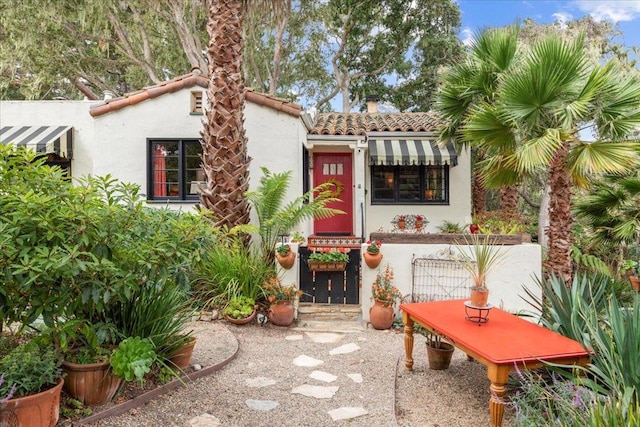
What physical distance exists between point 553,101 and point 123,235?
812cm

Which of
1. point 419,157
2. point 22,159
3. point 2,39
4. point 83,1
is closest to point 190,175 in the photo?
point 419,157

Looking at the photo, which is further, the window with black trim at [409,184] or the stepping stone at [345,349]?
the window with black trim at [409,184]

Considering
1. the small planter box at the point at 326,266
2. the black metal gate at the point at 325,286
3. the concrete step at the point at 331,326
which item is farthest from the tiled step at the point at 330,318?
the small planter box at the point at 326,266

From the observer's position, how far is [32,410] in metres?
3.76

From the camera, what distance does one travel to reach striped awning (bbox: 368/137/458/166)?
12648mm

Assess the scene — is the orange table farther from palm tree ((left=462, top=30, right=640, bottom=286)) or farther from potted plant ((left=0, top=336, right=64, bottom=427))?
potted plant ((left=0, top=336, right=64, bottom=427))

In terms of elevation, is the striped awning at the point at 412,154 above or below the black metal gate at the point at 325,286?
above

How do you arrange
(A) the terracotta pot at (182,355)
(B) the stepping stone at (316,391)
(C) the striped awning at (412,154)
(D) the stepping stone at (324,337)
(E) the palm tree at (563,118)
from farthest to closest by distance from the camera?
(C) the striped awning at (412,154)
(E) the palm tree at (563,118)
(D) the stepping stone at (324,337)
(A) the terracotta pot at (182,355)
(B) the stepping stone at (316,391)

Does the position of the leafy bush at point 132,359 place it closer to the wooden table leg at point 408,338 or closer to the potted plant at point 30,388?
the potted plant at point 30,388

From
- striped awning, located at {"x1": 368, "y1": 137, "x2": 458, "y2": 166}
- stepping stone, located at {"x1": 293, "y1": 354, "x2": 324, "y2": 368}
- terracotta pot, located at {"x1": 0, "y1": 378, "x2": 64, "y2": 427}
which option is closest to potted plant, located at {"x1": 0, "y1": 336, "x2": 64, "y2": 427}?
terracotta pot, located at {"x1": 0, "y1": 378, "x2": 64, "y2": 427}

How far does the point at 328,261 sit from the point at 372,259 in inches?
43.2

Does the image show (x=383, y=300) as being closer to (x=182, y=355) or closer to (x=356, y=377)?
(x=356, y=377)

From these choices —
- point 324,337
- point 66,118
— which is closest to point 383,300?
point 324,337

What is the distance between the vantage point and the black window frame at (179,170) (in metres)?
12.2
